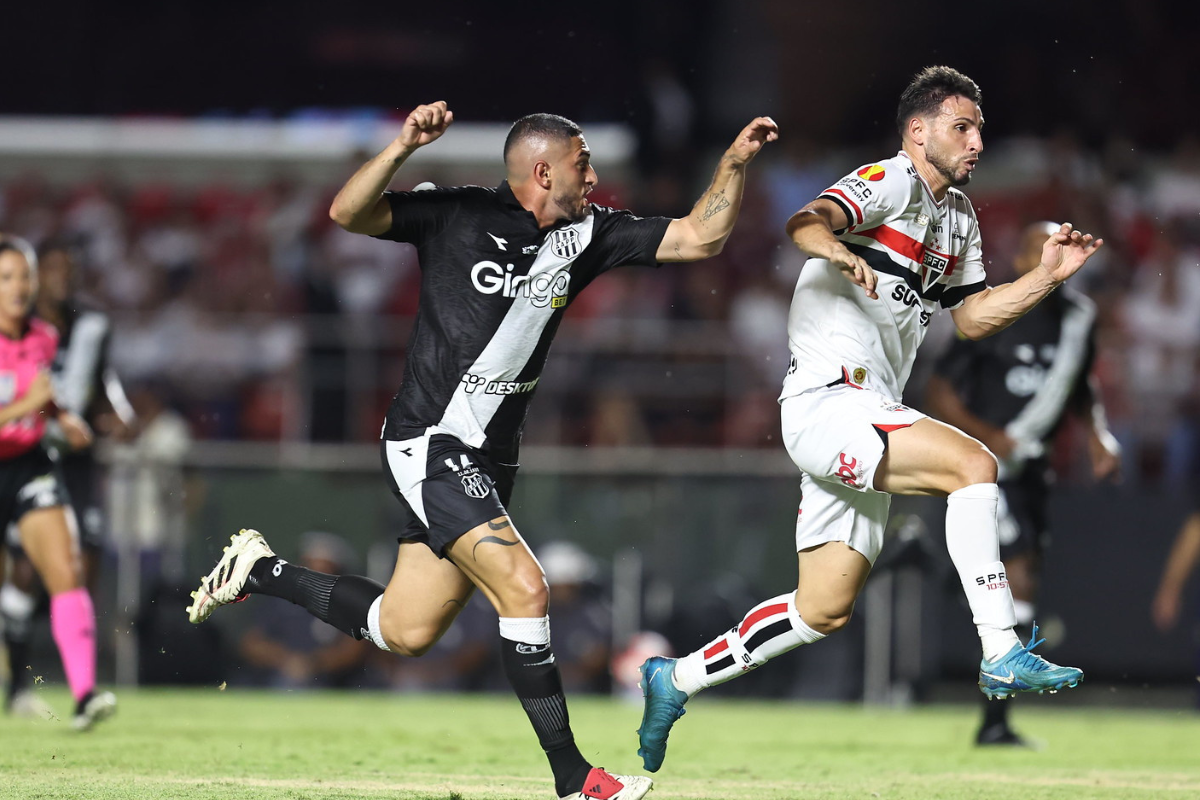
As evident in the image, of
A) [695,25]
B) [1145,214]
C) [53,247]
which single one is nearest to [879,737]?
[53,247]

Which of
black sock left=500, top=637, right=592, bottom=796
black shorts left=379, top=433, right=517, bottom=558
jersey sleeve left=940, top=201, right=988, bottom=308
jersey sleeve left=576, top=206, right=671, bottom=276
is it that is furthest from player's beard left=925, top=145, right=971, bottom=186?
black sock left=500, top=637, right=592, bottom=796

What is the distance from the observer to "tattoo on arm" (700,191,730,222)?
6246 millimetres

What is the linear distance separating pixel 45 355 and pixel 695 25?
9.96m

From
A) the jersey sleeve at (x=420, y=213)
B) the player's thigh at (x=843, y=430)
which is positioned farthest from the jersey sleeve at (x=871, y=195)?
the jersey sleeve at (x=420, y=213)

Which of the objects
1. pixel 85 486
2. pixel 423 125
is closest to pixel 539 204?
pixel 423 125

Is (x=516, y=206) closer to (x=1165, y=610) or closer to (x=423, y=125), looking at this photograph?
(x=423, y=125)

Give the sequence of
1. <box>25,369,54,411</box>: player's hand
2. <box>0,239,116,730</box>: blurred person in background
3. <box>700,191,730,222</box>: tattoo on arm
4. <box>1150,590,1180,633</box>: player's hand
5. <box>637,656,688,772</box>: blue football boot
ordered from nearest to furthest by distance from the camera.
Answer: <box>700,191,730,222</box>: tattoo on arm, <box>637,656,688,772</box>: blue football boot, <box>25,369,54,411</box>: player's hand, <box>0,239,116,730</box>: blurred person in background, <box>1150,590,1180,633</box>: player's hand

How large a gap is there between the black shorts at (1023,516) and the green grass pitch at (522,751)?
1.17 metres

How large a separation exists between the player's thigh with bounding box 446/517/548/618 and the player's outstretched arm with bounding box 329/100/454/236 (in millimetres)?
1285

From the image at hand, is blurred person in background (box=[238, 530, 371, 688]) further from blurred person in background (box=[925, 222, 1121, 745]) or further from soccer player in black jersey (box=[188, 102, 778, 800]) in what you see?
soccer player in black jersey (box=[188, 102, 778, 800])

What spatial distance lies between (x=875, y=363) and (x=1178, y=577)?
22.3 ft

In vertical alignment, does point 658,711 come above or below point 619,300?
below

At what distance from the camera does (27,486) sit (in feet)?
29.3

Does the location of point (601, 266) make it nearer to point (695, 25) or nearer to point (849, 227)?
point (849, 227)
